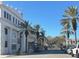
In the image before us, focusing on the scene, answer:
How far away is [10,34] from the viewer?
69562mm

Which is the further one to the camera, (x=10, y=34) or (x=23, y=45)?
(x=23, y=45)

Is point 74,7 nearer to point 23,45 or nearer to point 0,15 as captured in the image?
point 0,15

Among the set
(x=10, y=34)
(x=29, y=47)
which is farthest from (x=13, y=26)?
(x=29, y=47)

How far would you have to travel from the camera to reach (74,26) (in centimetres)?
6212

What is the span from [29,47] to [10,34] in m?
30.4

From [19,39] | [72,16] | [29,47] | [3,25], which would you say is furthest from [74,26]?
[29,47]

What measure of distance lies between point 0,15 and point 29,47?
40287mm

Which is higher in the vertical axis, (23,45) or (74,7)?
(74,7)

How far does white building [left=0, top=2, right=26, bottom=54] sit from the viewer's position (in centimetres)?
6162

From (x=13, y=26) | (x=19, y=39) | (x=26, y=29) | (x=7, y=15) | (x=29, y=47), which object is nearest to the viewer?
(x=7, y=15)

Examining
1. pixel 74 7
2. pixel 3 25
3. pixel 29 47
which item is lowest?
pixel 29 47

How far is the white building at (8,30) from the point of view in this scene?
2426 inches

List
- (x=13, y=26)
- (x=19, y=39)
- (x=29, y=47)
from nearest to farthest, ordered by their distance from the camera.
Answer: (x=13, y=26) → (x=19, y=39) → (x=29, y=47)

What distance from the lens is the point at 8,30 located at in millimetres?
68125
